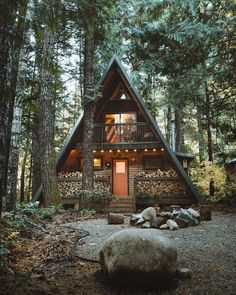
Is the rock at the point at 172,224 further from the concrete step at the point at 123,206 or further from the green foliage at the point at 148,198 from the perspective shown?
the green foliage at the point at 148,198

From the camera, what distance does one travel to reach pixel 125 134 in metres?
16.1

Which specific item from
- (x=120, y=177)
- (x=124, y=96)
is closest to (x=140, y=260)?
(x=120, y=177)

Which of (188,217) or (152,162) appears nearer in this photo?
(188,217)

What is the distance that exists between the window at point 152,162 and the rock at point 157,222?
865 centimetres

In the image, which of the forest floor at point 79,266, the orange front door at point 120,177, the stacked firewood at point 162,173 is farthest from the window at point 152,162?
the forest floor at point 79,266

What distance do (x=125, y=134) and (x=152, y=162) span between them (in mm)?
2565

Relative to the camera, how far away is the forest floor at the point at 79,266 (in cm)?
322

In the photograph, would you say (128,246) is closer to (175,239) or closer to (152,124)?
(175,239)

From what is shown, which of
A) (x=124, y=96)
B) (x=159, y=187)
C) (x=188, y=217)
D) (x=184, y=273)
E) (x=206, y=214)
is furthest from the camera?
(x=124, y=96)

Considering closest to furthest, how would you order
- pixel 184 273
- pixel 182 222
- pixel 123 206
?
pixel 184 273, pixel 182 222, pixel 123 206

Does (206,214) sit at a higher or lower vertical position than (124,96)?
lower

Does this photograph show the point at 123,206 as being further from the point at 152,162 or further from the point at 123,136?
the point at 123,136

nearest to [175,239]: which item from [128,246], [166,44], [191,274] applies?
[191,274]

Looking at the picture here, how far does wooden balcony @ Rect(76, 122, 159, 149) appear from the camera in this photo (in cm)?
1557
